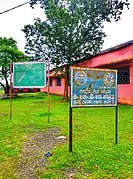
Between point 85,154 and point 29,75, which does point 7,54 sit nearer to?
point 29,75

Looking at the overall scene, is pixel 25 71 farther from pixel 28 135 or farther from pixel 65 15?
pixel 65 15

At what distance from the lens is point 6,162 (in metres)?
5.75

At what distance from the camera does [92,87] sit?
21.2 ft

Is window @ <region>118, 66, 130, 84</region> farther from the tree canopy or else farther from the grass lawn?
the grass lawn

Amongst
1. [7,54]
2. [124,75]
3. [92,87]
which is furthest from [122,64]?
[7,54]

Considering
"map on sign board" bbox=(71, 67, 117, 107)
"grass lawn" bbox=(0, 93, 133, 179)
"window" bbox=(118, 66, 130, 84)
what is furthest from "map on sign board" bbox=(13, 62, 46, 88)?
"window" bbox=(118, 66, 130, 84)

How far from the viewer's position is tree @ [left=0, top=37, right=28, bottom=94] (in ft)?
92.2

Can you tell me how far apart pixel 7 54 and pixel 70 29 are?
9883 millimetres

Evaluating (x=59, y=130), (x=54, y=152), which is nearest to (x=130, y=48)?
(x=59, y=130)

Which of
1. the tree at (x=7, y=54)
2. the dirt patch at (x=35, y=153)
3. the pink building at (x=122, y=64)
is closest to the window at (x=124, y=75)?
the pink building at (x=122, y=64)

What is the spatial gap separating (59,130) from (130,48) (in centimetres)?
939

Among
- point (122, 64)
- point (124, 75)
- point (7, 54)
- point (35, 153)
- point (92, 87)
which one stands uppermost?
point (7, 54)

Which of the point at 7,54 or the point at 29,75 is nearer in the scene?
the point at 29,75

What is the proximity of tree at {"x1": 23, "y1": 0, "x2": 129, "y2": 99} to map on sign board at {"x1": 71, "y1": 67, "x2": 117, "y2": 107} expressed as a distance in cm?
1442
